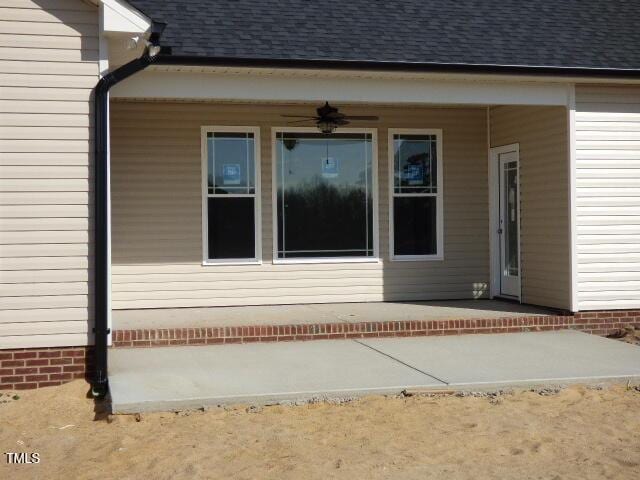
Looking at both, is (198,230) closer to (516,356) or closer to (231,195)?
(231,195)

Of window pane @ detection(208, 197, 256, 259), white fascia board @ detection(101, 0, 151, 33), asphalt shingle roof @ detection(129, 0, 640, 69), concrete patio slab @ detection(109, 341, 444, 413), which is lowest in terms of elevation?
concrete patio slab @ detection(109, 341, 444, 413)

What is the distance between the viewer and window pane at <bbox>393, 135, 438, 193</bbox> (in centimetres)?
1296

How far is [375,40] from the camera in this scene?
10414mm

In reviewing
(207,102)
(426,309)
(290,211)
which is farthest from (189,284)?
(426,309)

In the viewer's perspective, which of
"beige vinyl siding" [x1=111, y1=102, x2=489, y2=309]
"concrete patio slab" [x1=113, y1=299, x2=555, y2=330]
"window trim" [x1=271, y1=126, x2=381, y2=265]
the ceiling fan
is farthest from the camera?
"window trim" [x1=271, y1=126, x2=381, y2=265]

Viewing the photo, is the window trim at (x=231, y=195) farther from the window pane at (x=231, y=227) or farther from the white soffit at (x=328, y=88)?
the white soffit at (x=328, y=88)

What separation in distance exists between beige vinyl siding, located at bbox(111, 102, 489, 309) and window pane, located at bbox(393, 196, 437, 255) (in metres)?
0.19

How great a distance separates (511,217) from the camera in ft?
42.1

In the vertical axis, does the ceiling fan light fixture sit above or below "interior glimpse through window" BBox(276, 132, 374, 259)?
above

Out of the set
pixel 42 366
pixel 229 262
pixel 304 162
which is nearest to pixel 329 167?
pixel 304 162

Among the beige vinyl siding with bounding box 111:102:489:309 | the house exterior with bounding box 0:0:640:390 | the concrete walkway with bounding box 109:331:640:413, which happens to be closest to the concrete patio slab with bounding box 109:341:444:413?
the concrete walkway with bounding box 109:331:640:413

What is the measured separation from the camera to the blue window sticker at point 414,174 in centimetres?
1301

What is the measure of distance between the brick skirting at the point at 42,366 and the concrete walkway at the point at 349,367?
1.13ft

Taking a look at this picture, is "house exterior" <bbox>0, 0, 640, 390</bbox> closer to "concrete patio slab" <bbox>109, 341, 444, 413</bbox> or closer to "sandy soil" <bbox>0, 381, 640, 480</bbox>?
"concrete patio slab" <bbox>109, 341, 444, 413</bbox>
